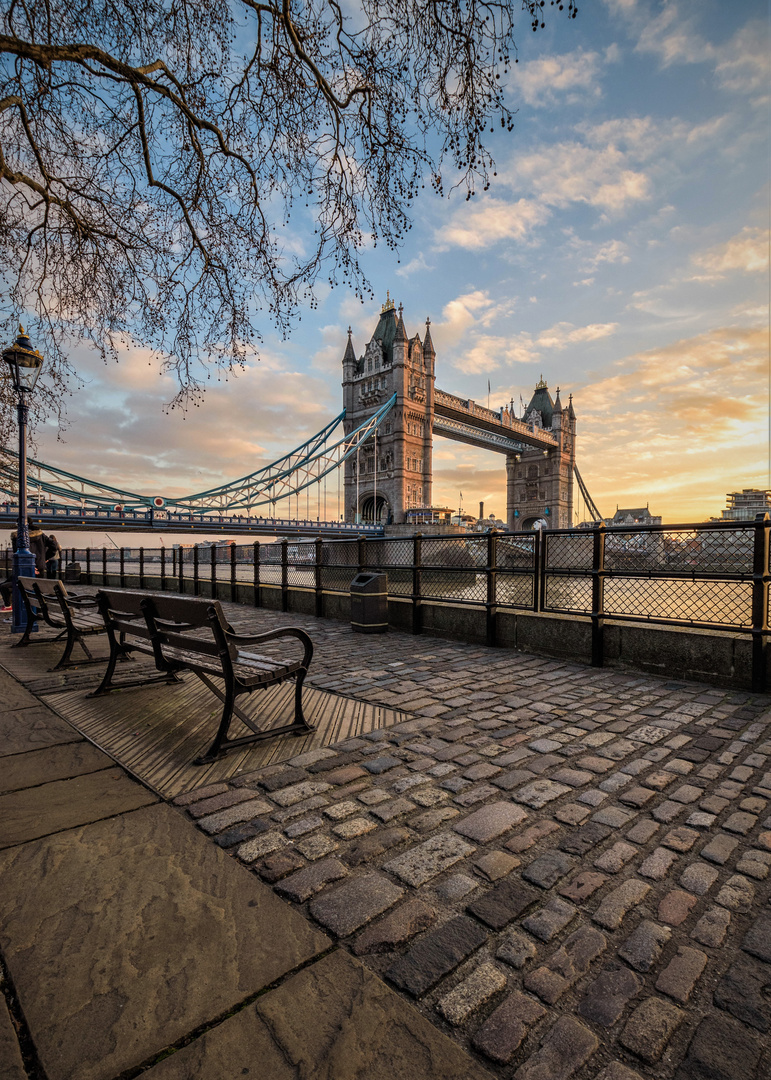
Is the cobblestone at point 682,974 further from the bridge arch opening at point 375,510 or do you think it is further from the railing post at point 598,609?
the bridge arch opening at point 375,510

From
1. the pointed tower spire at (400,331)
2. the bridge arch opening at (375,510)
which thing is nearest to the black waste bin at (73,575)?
the bridge arch opening at (375,510)

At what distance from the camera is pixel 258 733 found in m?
2.91

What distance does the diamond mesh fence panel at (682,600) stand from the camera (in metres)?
4.04

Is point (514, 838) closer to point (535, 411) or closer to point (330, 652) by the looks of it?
point (330, 652)

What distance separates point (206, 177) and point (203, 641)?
14.5ft

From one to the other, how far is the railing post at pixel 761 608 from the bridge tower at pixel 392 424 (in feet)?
157

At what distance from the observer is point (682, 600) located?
427cm

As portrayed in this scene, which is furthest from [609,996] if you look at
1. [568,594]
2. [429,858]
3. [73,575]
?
[73,575]

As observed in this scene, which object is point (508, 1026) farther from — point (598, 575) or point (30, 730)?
point (598, 575)

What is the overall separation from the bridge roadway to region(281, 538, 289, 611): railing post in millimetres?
17869

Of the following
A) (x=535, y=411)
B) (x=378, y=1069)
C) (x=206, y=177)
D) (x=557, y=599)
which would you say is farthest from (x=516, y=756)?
(x=535, y=411)

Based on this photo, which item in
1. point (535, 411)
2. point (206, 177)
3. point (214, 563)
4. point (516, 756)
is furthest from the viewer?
point (535, 411)

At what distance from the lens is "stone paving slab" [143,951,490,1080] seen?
41.6 inches

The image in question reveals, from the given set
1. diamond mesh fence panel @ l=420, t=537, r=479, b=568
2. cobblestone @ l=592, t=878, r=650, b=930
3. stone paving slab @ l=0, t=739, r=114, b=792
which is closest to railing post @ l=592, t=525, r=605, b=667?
diamond mesh fence panel @ l=420, t=537, r=479, b=568
